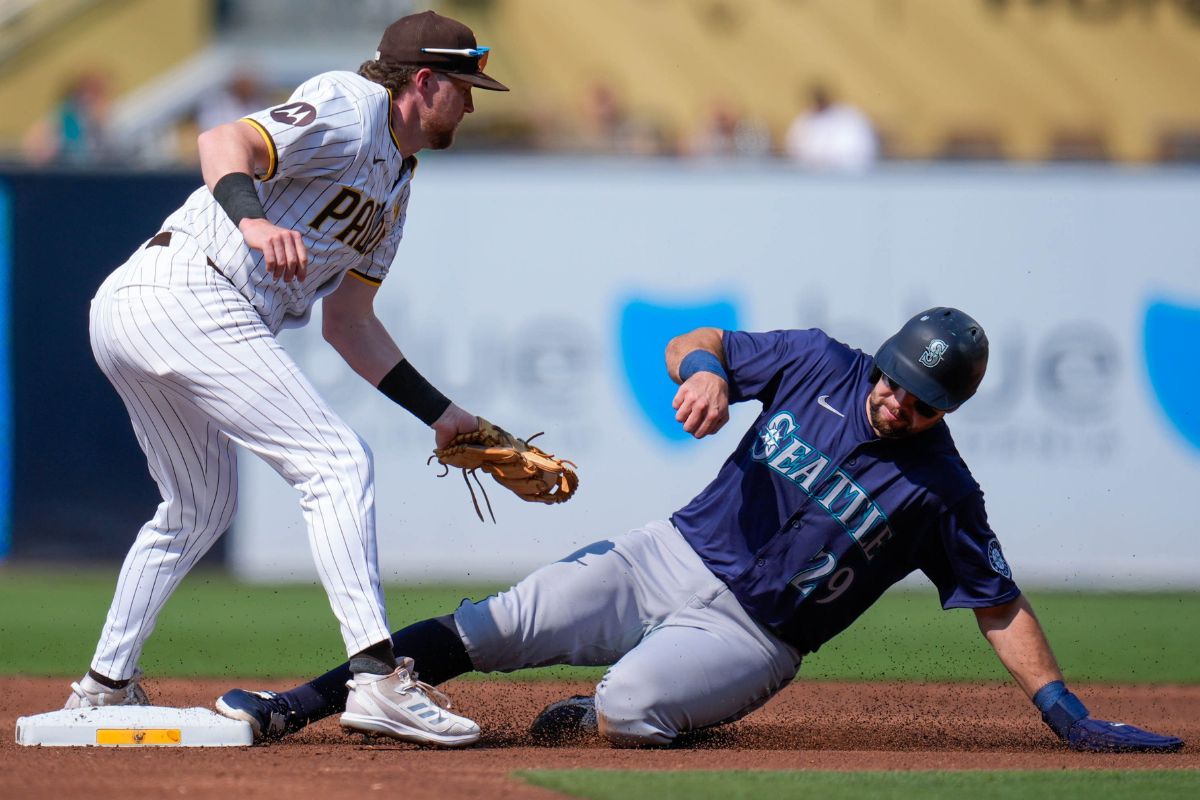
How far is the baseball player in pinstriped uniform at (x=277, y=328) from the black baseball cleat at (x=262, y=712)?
0.30 m

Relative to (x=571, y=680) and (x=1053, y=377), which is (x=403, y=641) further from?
(x=1053, y=377)

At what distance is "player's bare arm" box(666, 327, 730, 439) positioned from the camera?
3.86 meters

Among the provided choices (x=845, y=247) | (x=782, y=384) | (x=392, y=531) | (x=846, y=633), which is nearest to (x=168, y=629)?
(x=392, y=531)

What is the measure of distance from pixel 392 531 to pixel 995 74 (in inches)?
349

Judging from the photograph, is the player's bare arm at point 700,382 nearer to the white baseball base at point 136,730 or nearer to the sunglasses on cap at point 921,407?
the sunglasses on cap at point 921,407

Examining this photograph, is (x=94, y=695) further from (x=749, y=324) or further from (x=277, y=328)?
(x=749, y=324)

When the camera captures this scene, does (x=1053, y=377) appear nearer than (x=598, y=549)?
No

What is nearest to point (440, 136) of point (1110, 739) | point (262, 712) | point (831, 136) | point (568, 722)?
point (262, 712)

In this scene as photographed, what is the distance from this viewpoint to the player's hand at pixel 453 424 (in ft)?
14.8

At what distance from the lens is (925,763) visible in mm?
3941

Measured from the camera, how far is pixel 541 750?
4.10 metres

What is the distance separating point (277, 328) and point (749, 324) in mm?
5481

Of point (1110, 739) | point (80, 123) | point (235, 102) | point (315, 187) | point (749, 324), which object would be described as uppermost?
point (235, 102)

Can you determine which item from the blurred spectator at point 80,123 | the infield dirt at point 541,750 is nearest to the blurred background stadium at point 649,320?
the blurred spectator at point 80,123
